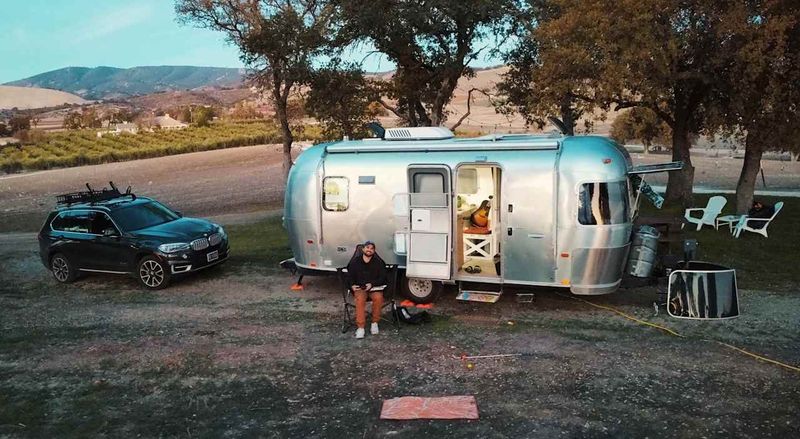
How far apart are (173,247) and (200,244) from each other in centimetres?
57

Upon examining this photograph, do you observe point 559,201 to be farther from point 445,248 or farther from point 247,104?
point 247,104

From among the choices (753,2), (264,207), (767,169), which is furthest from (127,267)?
(767,169)

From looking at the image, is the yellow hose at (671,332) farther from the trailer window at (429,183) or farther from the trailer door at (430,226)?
the trailer window at (429,183)

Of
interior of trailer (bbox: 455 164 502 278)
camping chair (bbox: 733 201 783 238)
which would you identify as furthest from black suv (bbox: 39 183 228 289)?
camping chair (bbox: 733 201 783 238)

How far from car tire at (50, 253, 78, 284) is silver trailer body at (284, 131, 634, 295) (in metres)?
5.25

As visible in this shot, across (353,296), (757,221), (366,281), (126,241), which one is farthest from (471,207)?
(757,221)

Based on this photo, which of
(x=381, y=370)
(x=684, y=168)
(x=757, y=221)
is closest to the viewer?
(x=381, y=370)

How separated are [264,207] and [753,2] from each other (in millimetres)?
18341

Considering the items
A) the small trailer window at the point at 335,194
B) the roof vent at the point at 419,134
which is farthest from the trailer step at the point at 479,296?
the roof vent at the point at 419,134

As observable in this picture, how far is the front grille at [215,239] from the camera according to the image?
509 inches

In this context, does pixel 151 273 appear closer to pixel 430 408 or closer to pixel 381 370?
pixel 381 370

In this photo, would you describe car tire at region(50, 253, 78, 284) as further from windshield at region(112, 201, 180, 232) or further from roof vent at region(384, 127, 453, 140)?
roof vent at region(384, 127, 453, 140)

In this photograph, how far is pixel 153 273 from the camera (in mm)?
12352

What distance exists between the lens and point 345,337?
909 centimetres
